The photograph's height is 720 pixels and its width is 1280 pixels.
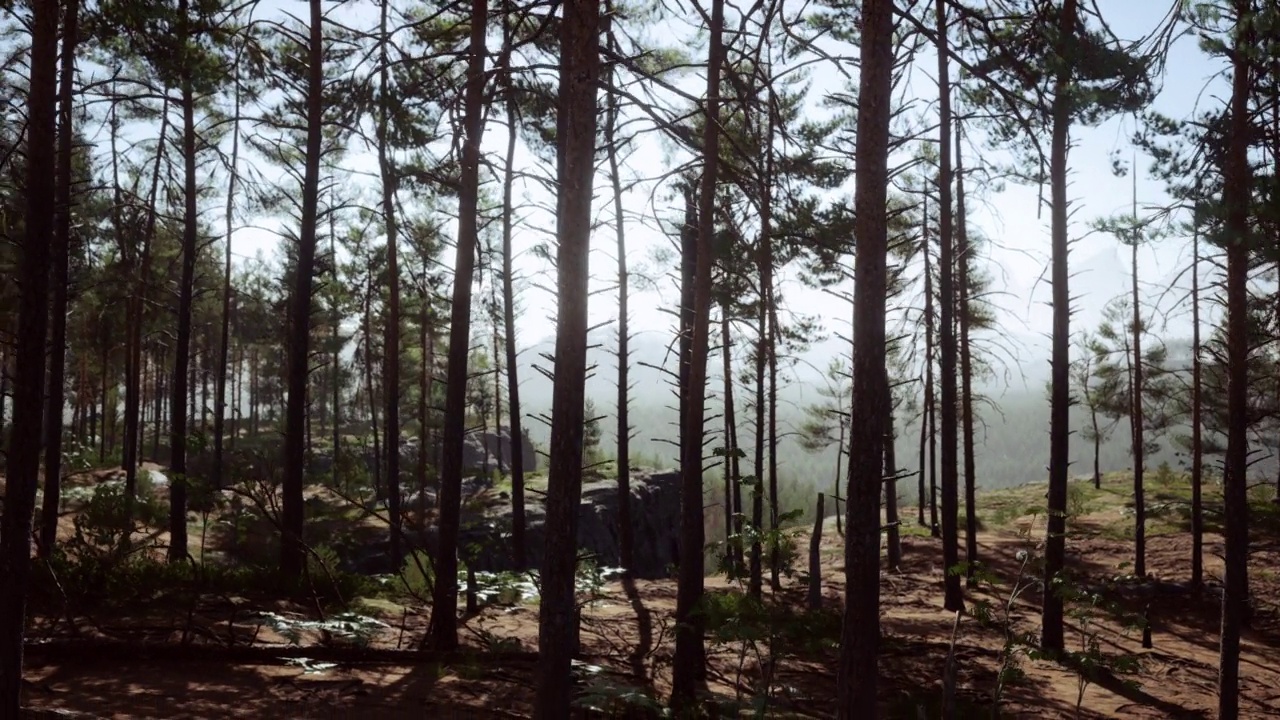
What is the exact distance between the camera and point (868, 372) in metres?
5.99

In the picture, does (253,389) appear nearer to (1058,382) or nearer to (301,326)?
(301,326)

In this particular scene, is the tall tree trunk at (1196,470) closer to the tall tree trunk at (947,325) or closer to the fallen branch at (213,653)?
the tall tree trunk at (947,325)

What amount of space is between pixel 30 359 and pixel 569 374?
164 inches

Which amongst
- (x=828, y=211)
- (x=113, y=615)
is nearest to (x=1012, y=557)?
(x=828, y=211)

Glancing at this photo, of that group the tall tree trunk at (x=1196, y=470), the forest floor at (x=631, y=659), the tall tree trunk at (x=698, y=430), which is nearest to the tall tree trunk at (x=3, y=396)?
the forest floor at (x=631, y=659)

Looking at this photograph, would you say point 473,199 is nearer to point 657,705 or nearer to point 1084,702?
point 657,705

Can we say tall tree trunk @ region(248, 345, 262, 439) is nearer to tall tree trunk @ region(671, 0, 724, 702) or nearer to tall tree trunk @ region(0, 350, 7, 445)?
tall tree trunk @ region(0, 350, 7, 445)

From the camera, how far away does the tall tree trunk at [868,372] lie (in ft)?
19.6

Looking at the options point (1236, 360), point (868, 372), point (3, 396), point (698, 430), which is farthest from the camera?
point (1236, 360)

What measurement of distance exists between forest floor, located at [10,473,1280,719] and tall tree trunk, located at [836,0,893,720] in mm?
380

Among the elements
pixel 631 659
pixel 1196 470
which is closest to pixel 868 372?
pixel 631 659

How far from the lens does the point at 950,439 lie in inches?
598

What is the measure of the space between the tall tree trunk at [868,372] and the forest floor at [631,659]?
38 centimetres

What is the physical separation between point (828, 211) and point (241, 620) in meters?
7.89
